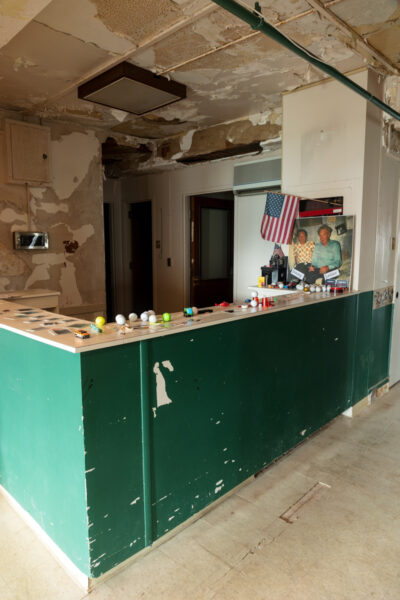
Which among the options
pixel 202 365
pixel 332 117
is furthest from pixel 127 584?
pixel 332 117

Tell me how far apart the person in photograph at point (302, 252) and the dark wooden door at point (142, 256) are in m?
3.52

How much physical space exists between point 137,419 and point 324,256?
2.34 metres

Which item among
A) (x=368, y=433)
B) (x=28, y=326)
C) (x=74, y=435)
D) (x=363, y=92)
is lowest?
(x=368, y=433)

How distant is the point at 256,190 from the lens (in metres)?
4.83

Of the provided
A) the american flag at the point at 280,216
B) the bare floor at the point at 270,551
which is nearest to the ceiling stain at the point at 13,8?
the american flag at the point at 280,216

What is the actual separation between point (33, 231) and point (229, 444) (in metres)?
3.25

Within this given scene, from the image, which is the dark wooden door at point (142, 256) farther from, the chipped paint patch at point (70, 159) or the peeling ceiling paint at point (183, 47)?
the peeling ceiling paint at point (183, 47)

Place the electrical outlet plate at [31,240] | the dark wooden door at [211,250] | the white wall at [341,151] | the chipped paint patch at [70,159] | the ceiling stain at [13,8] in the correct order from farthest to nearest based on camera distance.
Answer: the dark wooden door at [211,250] → the chipped paint patch at [70,159] → the electrical outlet plate at [31,240] → the white wall at [341,151] → the ceiling stain at [13,8]

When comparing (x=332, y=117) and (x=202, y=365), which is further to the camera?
(x=332, y=117)

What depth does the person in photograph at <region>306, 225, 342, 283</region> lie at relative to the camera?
11.0ft

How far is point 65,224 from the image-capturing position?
4.52 meters

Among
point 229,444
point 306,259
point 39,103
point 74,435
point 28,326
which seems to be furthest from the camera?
point 39,103

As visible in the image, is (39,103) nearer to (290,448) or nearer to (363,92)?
(363,92)

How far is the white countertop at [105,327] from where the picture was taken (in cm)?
158
